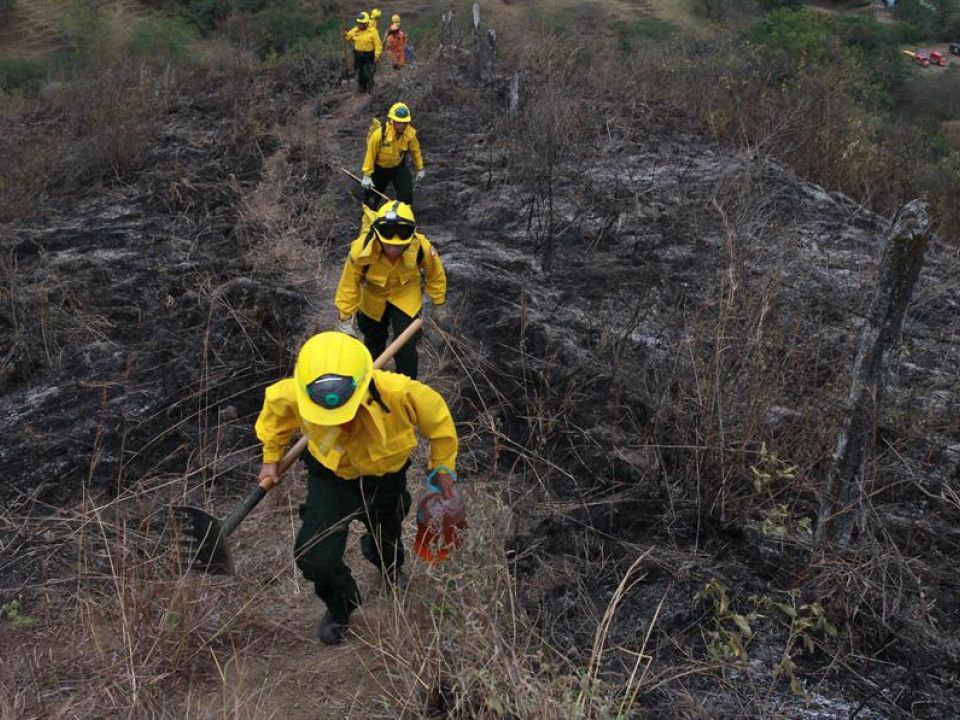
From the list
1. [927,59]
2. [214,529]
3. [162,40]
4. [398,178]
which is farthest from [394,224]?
[927,59]

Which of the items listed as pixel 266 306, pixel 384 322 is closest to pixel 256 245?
pixel 266 306

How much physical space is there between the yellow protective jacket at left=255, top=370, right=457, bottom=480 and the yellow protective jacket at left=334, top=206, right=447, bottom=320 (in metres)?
1.44

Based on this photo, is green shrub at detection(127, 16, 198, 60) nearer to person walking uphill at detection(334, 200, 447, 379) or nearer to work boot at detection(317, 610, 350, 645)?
person walking uphill at detection(334, 200, 447, 379)

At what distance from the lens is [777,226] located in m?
6.07

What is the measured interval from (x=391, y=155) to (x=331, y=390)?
4.54 metres

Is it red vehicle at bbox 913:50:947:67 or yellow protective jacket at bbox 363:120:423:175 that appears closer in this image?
yellow protective jacket at bbox 363:120:423:175

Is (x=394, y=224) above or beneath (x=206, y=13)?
above

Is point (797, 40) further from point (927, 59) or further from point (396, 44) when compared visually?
point (927, 59)

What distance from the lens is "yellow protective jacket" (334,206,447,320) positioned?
4254 millimetres

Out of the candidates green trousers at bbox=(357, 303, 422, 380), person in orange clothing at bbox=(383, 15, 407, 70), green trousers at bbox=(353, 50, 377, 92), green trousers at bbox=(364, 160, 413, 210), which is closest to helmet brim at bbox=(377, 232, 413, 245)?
green trousers at bbox=(357, 303, 422, 380)

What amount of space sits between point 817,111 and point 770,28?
28.8 ft

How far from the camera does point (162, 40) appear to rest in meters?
14.1

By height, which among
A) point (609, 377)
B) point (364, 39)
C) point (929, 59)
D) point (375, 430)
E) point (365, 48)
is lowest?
point (929, 59)

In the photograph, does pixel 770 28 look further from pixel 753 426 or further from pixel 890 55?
pixel 753 426
